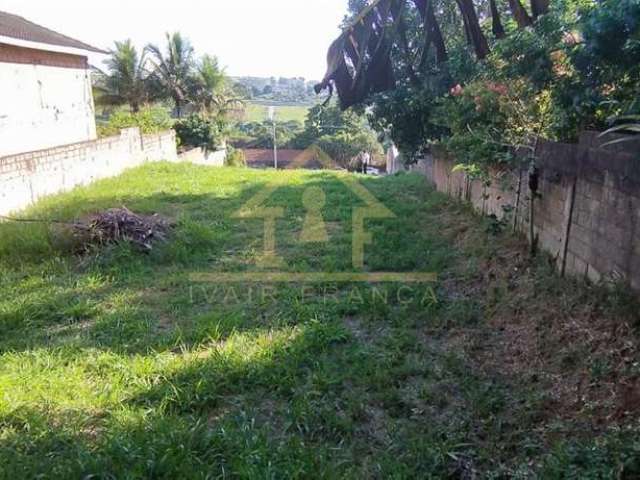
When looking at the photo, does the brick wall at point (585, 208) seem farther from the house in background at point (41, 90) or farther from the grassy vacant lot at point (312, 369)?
the house in background at point (41, 90)

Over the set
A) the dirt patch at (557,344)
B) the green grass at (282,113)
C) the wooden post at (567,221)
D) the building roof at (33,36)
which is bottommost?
the dirt patch at (557,344)

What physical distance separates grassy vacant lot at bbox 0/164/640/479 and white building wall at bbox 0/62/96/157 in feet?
16.2

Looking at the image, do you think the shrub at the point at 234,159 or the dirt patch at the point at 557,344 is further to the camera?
the shrub at the point at 234,159

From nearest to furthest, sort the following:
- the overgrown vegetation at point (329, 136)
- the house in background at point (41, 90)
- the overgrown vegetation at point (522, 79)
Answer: the overgrown vegetation at point (522, 79), the house in background at point (41, 90), the overgrown vegetation at point (329, 136)

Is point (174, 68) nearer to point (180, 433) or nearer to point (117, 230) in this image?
point (117, 230)

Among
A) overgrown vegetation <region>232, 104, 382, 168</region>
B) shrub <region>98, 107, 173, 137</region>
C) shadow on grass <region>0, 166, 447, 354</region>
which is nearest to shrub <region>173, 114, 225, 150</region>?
shrub <region>98, 107, 173, 137</region>

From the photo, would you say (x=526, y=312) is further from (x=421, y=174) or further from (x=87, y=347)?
(x=421, y=174)

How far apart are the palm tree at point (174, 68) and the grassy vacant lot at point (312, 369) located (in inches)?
767

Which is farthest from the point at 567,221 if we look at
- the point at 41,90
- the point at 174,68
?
the point at 174,68

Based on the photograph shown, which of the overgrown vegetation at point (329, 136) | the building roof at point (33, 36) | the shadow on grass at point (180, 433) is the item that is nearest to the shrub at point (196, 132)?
the building roof at point (33, 36)

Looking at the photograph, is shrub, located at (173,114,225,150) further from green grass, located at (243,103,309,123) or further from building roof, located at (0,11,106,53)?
green grass, located at (243,103,309,123)

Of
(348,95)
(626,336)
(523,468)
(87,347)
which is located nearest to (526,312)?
(626,336)

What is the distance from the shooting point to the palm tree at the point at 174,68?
2275 cm

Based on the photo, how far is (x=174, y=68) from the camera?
2327 centimetres
